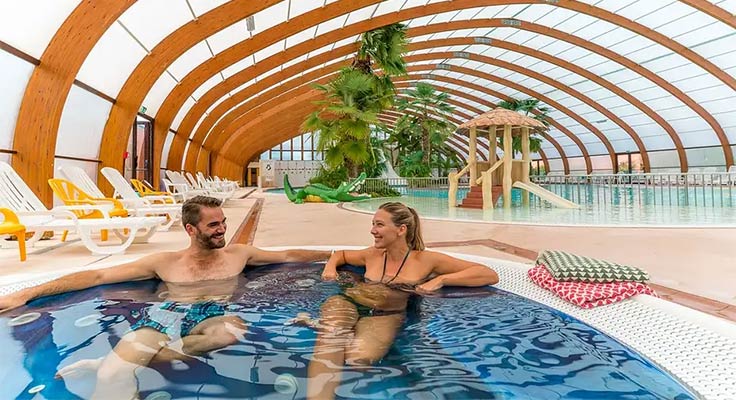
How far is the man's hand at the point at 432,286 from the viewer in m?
2.38

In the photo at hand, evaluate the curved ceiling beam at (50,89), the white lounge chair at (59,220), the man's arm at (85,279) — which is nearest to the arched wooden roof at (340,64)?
the curved ceiling beam at (50,89)

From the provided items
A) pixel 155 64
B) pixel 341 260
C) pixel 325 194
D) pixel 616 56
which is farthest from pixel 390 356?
pixel 616 56

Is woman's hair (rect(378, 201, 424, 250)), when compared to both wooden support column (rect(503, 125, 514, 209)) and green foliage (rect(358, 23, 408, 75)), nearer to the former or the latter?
wooden support column (rect(503, 125, 514, 209))

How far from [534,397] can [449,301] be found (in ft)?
3.10

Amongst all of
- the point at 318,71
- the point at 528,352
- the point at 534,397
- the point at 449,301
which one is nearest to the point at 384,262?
the point at 449,301

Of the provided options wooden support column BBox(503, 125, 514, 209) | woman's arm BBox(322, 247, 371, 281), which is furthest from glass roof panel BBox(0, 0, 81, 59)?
wooden support column BBox(503, 125, 514, 209)

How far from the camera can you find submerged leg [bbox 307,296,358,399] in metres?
1.45

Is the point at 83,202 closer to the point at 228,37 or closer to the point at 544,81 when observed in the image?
the point at 228,37

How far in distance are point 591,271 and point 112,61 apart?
9355 millimetres

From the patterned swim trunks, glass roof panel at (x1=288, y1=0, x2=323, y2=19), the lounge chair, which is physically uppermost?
glass roof panel at (x1=288, y1=0, x2=323, y2=19)

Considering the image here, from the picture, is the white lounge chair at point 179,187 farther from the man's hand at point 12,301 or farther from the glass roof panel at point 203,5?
the man's hand at point 12,301

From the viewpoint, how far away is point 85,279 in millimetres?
2428

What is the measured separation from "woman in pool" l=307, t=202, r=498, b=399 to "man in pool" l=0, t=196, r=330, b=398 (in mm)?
461

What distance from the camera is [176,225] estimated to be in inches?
285
